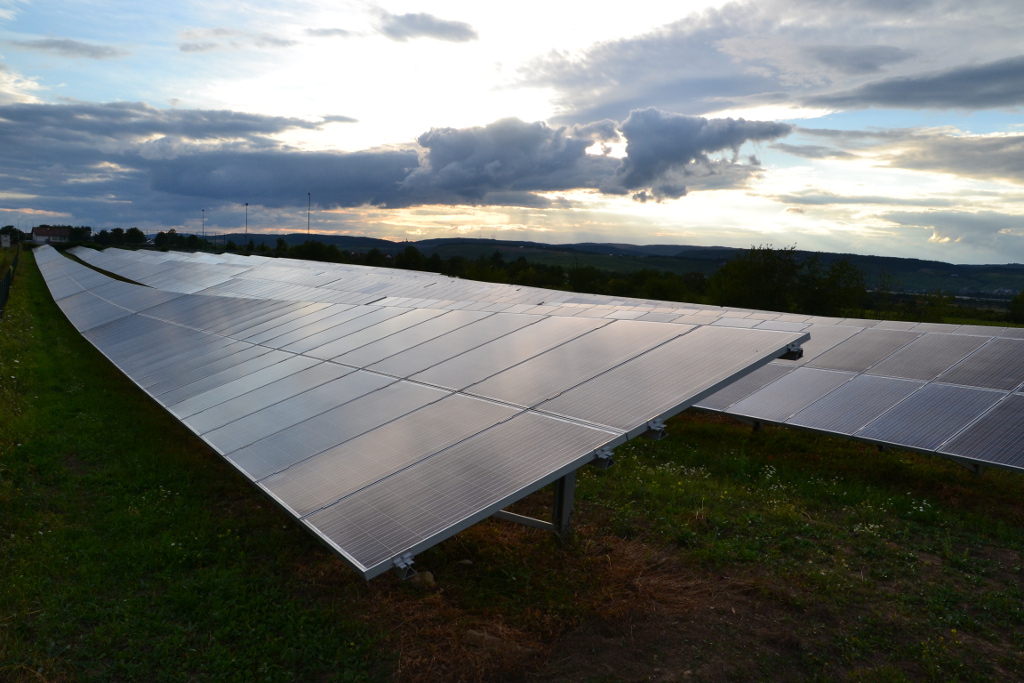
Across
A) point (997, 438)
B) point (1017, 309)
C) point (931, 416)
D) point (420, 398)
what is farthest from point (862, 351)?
point (1017, 309)

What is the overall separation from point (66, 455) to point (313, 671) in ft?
34.1

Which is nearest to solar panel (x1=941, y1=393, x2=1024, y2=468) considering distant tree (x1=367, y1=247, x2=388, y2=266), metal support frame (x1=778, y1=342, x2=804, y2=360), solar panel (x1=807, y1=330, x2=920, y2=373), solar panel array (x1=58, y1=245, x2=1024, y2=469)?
solar panel array (x1=58, y1=245, x2=1024, y2=469)

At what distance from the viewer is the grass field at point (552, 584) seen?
280 inches

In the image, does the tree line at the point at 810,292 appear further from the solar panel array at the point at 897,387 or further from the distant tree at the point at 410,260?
the solar panel array at the point at 897,387

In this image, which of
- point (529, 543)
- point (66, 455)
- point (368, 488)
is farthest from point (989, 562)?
point (66, 455)

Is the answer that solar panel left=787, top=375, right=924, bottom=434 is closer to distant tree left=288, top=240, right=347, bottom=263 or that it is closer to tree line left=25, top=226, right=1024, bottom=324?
tree line left=25, top=226, right=1024, bottom=324

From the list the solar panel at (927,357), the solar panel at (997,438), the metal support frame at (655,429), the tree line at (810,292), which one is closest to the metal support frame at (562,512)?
the metal support frame at (655,429)

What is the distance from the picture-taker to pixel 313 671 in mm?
6973

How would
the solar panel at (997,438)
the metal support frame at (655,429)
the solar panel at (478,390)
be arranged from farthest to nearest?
the solar panel at (997,438), the metal support frame at (655,429), the solar panel at (478,390)

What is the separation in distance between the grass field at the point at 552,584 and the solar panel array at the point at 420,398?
1621 millimetres

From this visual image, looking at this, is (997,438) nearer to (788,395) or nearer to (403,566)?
(788,395)

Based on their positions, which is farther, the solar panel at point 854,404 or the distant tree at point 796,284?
the distant tree at point 796,284

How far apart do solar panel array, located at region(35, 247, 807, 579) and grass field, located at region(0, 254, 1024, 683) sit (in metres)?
1.62

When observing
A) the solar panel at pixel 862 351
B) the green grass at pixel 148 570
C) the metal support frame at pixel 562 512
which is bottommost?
the green grass at pixel 148 570
